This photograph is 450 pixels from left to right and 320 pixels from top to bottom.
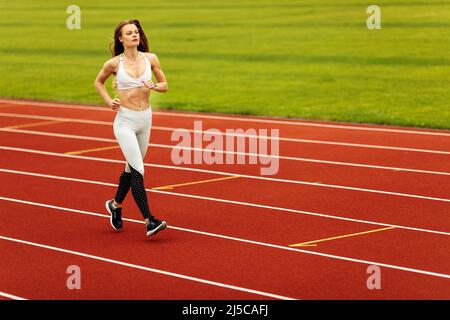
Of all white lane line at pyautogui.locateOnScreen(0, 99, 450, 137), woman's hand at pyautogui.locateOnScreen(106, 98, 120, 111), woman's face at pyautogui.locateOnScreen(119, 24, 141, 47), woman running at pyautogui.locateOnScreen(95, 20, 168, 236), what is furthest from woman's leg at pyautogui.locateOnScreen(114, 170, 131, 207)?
white lane line at pyautogui.locateOnScreen(0, 99, 450, 137)

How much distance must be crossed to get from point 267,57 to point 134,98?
59.5 ft

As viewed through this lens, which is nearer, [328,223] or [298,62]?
[328,223]

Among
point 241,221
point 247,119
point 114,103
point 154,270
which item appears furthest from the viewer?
point 247,119

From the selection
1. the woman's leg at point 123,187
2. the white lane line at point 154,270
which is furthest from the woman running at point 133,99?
the white lane line at point 154,270

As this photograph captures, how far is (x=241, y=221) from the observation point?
436 inches

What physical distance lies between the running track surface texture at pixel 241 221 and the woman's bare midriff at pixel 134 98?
124 cm

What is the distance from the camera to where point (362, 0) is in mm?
38688

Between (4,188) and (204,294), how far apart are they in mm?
5404

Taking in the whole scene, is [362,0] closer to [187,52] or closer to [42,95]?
[187,52]

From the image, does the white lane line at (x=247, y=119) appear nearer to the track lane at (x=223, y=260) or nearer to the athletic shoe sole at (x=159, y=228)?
the track lane at (x=223, y=260)

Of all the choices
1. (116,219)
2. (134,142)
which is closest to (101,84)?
(134,142)

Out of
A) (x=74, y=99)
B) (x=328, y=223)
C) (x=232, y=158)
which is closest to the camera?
(x=328, y=223)

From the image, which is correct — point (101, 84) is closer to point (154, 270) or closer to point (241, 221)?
Result: point (241, 221)
